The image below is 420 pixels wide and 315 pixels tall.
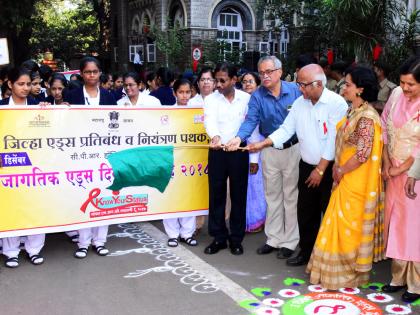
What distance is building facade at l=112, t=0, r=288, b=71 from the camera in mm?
23016

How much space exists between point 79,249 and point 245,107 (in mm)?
2079

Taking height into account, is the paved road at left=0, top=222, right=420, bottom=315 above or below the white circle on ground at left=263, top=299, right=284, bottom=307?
above

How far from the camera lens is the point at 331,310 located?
3705mm

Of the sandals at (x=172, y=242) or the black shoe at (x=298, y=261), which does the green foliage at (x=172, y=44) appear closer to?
the sandals at (x=172, y=242)

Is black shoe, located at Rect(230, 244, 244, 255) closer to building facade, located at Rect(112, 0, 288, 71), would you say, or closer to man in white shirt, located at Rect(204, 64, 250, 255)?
man in white shirt, located at Rect(204, 64, 250, 255)

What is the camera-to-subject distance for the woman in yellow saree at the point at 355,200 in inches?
152

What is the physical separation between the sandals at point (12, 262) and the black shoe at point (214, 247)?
67.6 inches

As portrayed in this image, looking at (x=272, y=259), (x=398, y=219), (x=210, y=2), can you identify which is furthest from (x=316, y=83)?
(x=210, y=2)

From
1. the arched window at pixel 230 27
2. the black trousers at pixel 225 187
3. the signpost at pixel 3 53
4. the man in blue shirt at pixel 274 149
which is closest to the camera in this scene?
the man in blue shirt at pixel 274 149

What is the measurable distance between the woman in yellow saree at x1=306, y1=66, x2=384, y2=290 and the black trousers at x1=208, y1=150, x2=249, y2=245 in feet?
3.31

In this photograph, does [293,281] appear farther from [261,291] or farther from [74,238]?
[74,238]

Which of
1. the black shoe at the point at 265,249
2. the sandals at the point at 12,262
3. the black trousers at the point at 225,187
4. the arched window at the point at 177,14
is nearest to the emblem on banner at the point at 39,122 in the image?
the sandals at the point at 12,262

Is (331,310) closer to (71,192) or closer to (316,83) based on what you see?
(316,83)

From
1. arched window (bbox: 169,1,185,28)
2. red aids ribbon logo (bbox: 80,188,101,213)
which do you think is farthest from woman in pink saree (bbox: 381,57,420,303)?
arched window (bbox: 169,1,185,28)
